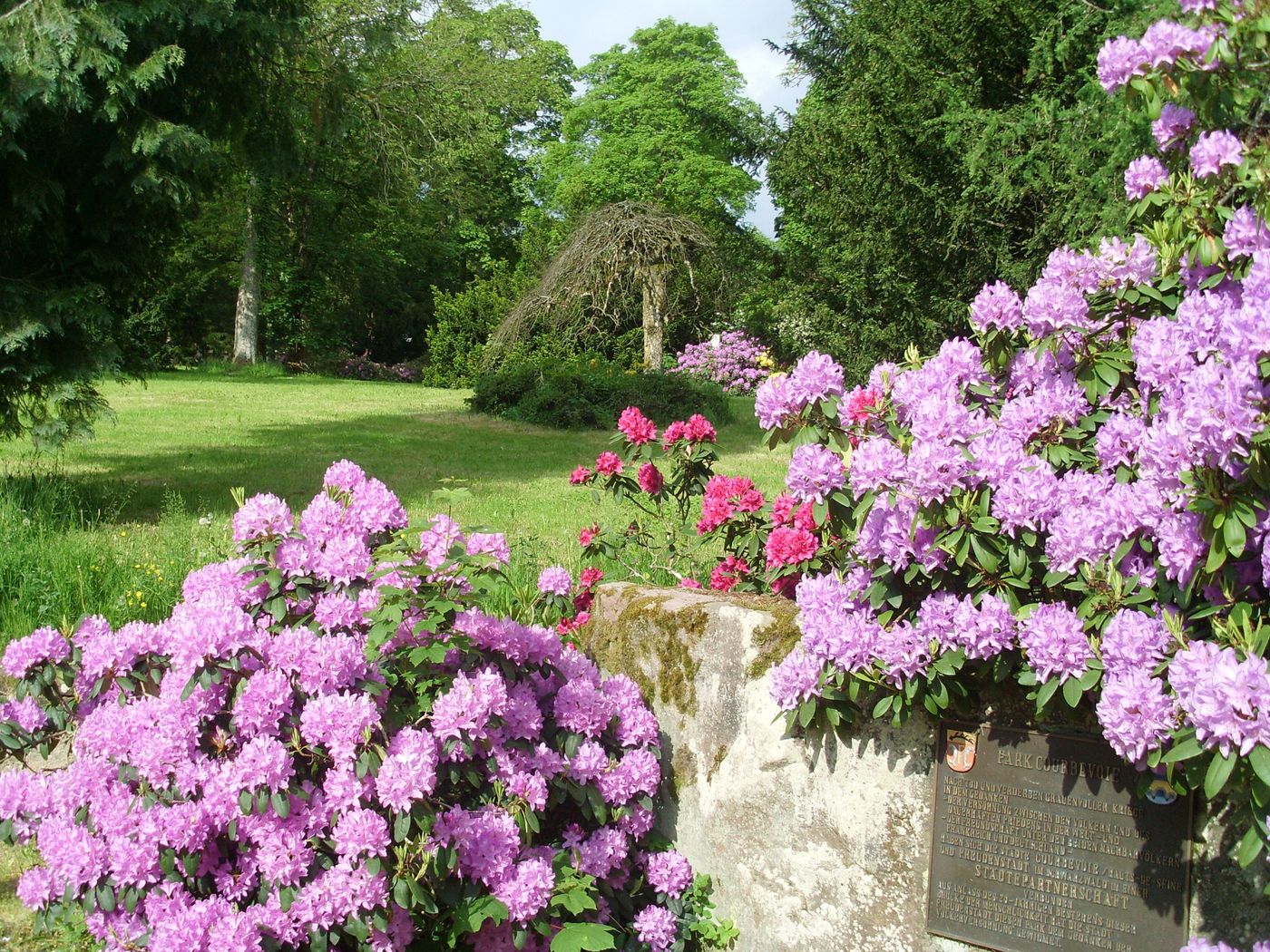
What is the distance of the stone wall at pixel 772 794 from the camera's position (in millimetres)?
2895

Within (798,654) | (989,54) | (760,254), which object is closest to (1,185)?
(798,654)

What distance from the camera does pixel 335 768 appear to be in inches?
105

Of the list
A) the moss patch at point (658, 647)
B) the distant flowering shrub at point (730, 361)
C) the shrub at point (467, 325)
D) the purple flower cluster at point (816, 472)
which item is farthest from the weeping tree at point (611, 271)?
the purple flower cluster at point (816, 472)

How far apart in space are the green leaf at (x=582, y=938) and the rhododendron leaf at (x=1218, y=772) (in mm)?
1471

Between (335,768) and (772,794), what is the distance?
124cm

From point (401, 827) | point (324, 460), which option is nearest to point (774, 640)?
point (401, 827)

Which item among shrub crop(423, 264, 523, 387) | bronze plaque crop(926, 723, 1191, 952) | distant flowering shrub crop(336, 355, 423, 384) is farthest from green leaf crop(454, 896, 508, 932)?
distant flowering shrub crop(336, 355, 423, 384)

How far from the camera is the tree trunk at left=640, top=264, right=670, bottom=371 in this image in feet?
59.8

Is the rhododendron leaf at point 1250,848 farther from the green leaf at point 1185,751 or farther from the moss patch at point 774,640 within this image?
the moss patch at point 774,640

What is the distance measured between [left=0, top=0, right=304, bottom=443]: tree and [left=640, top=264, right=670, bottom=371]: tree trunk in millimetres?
10911

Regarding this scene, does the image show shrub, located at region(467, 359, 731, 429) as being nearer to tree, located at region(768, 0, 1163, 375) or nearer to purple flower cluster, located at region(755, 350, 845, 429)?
tree, located at region(768, 0, 1163, 375)

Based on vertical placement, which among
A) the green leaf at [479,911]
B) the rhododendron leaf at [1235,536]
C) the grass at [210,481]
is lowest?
the green leaf at [479,911]

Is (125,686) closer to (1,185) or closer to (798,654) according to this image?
(798,654)

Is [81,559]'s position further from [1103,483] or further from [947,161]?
[947,161]
